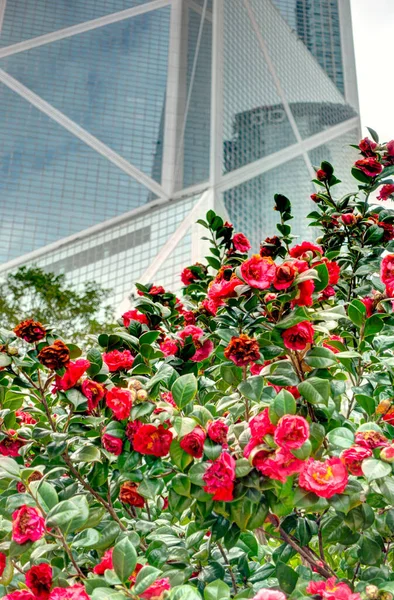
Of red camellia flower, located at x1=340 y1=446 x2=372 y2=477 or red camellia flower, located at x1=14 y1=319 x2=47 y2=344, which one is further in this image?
red camellia flower, located at x1=14 y1=319 x2=47 y2=344

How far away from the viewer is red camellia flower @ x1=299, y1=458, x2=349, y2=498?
3.53 ft

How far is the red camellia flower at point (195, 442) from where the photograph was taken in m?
1.18

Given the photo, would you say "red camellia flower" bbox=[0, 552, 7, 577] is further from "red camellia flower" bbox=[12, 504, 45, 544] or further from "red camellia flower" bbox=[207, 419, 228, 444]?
"red camellia flower" bbox=[207, 419, 228, 444]

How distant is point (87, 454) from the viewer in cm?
138

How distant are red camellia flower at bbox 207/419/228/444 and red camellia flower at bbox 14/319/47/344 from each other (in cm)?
50

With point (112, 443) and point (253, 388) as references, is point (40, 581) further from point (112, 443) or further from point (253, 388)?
point (253, 388)

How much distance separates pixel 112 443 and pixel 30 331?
0.34 metres

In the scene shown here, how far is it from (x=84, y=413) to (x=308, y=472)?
0.66 metres

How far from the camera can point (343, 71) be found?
33.2 m

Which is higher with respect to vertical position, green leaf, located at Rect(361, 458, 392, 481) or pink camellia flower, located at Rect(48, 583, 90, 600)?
green leaf, located at Rect(361, 458, 392, 481)

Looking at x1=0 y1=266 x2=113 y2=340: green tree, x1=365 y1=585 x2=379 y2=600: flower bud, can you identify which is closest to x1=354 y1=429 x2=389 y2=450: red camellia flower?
x1=365 y1=585 x2=379 y2=600: flower bud

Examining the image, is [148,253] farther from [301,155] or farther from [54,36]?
[54,36]

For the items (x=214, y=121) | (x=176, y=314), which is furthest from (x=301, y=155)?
(x=176, y=314)

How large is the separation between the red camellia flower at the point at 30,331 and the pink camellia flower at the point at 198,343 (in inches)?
17.8
